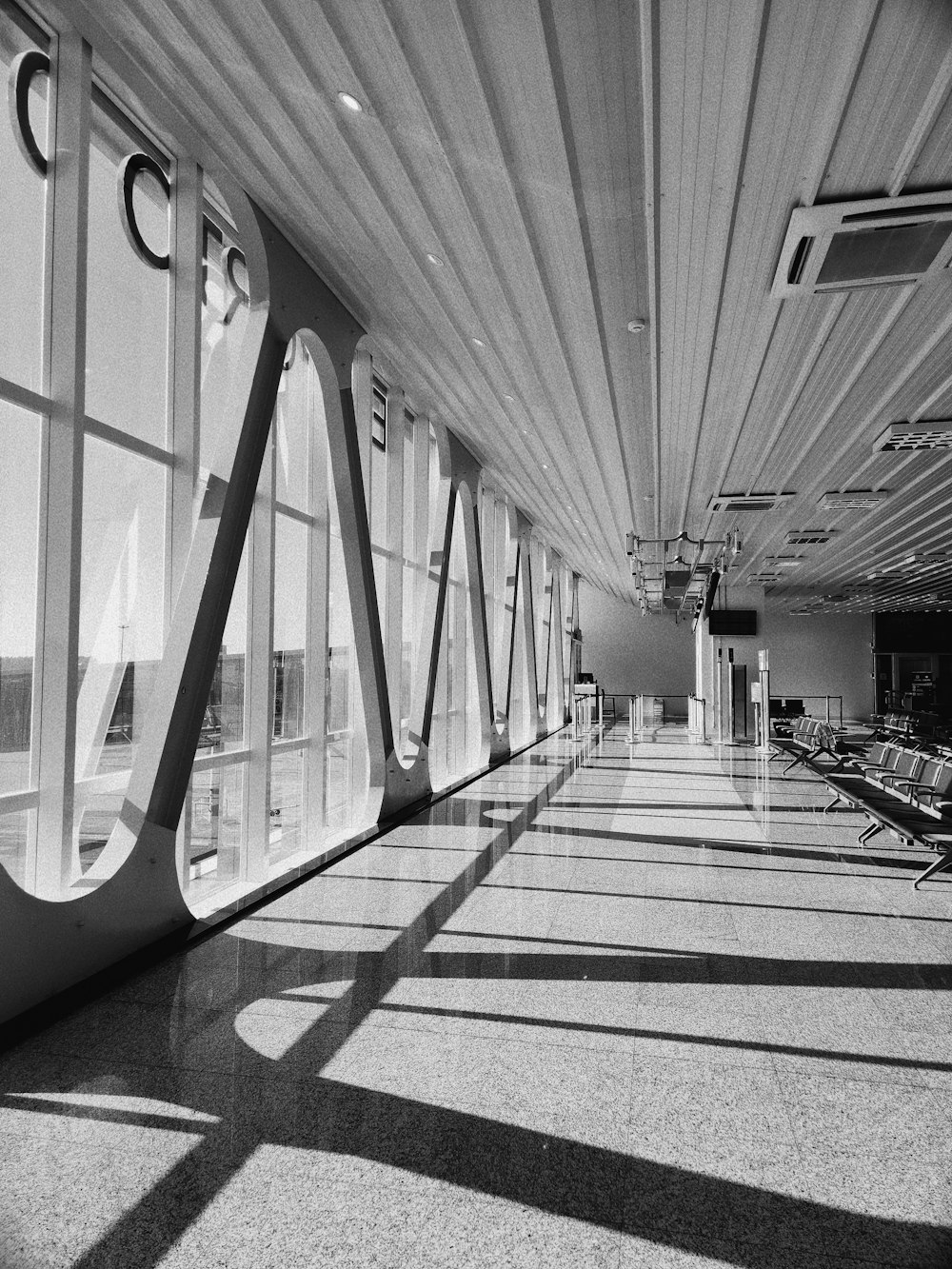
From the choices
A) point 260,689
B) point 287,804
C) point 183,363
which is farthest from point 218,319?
point 287,804

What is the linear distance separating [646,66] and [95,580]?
3.69 meters

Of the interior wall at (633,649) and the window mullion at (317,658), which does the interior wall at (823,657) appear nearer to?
the interior wall at (633,649)

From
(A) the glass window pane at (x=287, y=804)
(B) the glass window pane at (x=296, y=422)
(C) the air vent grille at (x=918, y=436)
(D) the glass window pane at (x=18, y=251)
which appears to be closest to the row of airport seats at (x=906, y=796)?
(C) the air vent grille at (x=918, y=436)

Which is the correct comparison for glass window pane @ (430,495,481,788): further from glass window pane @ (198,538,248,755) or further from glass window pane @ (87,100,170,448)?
glass window pane @ (87,100,170,448)

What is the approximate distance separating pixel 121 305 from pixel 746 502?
28.3 feet

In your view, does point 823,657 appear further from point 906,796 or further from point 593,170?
point 593,170

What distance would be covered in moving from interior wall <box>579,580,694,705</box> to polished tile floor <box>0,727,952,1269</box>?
25400 millimetres

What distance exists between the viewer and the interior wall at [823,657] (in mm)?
30156

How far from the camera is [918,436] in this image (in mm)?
8008

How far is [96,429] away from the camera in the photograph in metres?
4.36

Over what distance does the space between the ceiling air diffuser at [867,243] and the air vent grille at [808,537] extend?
957 cm

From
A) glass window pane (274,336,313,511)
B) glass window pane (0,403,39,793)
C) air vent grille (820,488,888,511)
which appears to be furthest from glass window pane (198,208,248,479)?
air vent grille (820,488,888,511)

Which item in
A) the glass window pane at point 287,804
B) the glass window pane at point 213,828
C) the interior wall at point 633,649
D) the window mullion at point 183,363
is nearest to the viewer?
the window mullion at point 183,363

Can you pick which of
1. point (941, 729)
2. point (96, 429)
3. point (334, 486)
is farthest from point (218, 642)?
point (941, 729)
